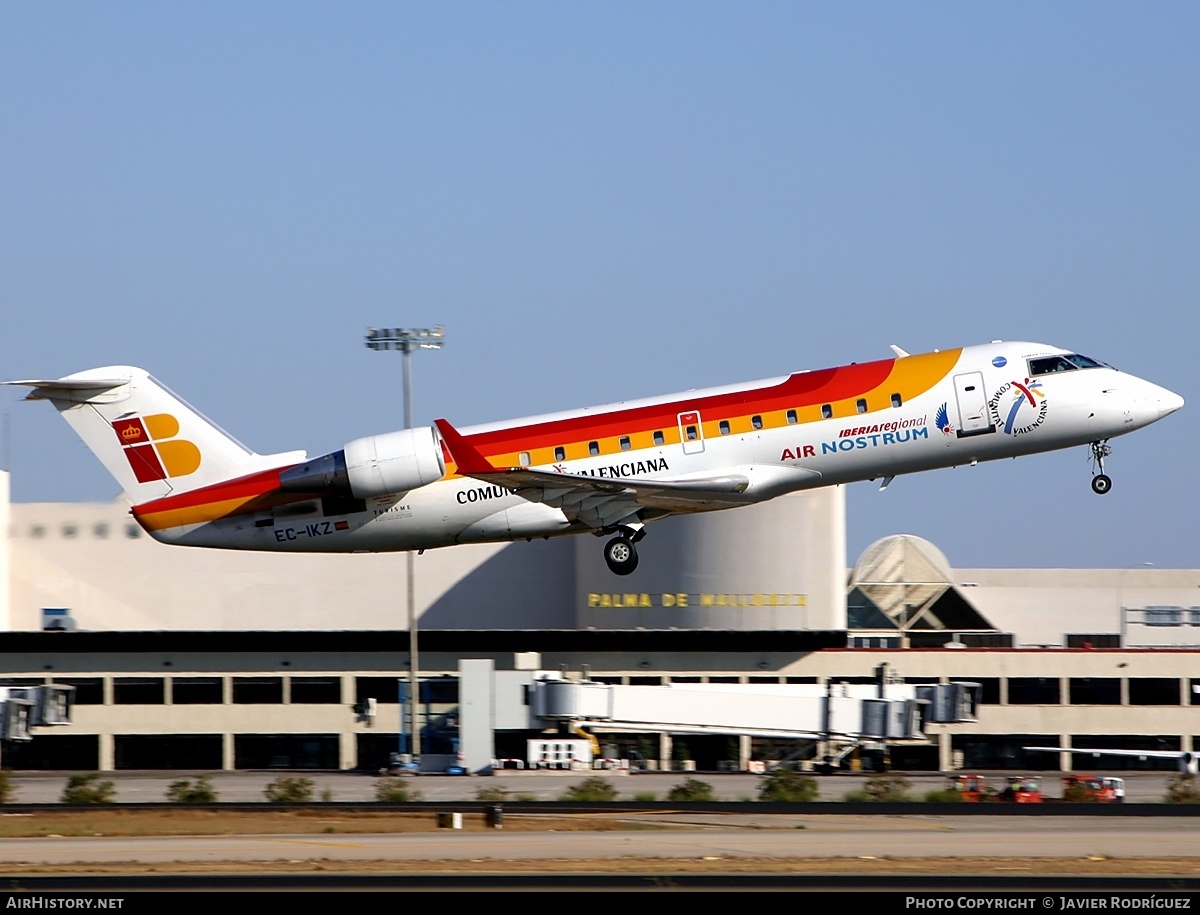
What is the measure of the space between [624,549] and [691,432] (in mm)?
2797

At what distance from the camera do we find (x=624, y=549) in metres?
30.8

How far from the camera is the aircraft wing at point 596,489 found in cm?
2872

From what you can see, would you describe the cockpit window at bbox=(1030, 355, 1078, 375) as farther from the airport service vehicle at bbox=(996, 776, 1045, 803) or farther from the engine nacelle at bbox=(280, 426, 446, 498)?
the airport service vehicle at bbox=(996, 776, 1045, 803)

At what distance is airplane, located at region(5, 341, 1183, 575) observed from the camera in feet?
96.4

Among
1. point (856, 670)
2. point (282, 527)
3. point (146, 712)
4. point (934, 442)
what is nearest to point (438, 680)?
point (146, 712)

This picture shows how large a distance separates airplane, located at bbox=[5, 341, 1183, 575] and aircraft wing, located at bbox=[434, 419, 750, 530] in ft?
0.14

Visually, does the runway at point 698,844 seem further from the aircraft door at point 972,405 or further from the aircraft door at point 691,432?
the aircraft door at point 972,405

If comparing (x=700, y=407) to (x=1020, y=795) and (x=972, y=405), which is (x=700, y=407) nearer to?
(x=972, y=405)

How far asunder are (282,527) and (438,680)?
29.8m

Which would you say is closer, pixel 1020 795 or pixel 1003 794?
pixel 1020 795

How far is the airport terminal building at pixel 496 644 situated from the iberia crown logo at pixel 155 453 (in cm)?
2281

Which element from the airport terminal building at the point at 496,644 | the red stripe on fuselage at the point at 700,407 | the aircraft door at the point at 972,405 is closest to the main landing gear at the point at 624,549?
the red stripe on fuselage at the point at 700,407

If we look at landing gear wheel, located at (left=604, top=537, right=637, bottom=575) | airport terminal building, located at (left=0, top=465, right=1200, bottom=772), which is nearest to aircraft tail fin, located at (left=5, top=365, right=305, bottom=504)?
landing gear wheel, located at (left=604, top=537, right=637, bottom=575)

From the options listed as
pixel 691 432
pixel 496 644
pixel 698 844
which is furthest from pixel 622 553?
pixel 496 644
